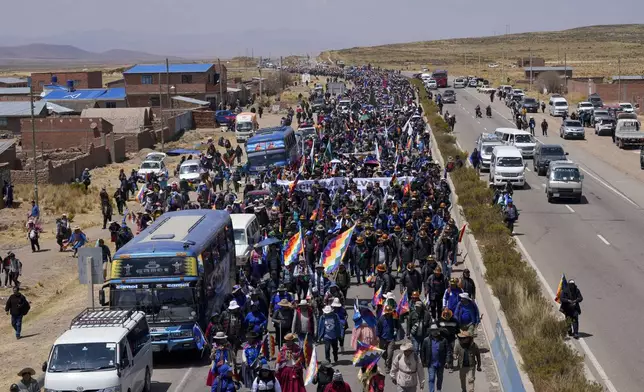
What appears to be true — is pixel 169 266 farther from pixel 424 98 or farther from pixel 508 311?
pixel 424 98

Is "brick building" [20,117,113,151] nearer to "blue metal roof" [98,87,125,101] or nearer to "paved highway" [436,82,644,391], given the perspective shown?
"blue metal roof" [98,87,125,101]

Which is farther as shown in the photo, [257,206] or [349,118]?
[349,118]

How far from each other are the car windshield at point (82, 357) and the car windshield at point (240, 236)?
33.4 ft

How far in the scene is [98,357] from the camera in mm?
14398

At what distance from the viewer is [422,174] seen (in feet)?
107

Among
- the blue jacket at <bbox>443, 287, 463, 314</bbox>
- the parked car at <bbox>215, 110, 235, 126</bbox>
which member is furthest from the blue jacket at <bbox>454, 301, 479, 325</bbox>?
the parked car at <bbox>215, 110, 235, 126</bbox>

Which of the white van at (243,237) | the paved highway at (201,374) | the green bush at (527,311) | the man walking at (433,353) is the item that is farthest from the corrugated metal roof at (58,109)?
the man walking at (433,353)

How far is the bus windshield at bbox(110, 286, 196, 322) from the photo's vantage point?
17.5 metres

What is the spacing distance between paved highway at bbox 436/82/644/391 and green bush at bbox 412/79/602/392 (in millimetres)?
857

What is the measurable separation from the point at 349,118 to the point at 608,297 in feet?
134

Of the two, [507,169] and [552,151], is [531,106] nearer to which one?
[552,151]

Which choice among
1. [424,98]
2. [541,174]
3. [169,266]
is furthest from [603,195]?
[424,98]

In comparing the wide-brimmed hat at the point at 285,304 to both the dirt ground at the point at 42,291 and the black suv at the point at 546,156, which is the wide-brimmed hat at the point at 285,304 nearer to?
the dirt ground at the point at 42,291

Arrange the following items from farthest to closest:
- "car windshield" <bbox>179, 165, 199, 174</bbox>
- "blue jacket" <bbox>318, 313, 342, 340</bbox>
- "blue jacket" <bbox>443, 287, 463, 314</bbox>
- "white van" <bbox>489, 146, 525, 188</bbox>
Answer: "car windshield" <bbox>179, 165, 199, 174</bbox> < "white van" <bbox>489, 146, 525, 188</bbox> < "blue jacket" <bbox>443, 287, 463, 314</bbox> < "blue jacket" <bbox>318, 313, 342, 340</bbox>
